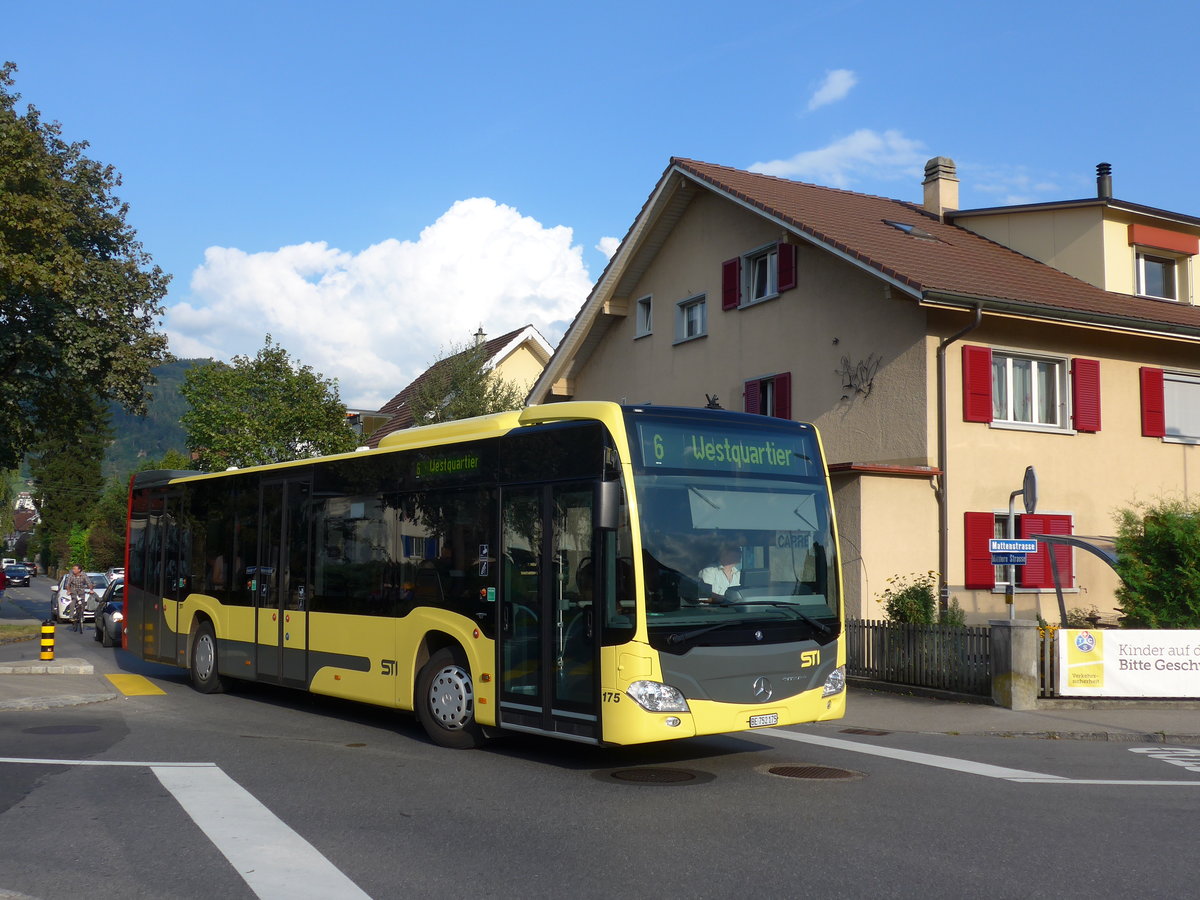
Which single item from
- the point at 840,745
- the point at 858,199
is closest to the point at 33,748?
the point at 840,745

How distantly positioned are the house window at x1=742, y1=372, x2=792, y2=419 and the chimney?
6897mm

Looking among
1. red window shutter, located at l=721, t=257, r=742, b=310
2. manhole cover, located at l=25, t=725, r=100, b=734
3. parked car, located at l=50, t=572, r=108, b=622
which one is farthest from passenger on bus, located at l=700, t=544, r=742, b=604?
parked car, located at l=50, t=572, r=108, b=622

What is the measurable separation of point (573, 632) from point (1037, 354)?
14453 mm

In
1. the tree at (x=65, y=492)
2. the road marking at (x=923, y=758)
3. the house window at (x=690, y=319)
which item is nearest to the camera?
the road marking at (x=923, y=758)

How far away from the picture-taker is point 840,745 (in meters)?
11.0

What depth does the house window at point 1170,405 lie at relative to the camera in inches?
864

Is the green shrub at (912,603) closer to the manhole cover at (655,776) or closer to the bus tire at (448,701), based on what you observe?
the manhole cover at (655,776)

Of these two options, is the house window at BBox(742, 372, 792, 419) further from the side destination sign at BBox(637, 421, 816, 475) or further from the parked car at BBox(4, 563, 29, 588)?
the parked car at BBox(4, 563, 29, 588)

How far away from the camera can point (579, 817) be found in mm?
7477

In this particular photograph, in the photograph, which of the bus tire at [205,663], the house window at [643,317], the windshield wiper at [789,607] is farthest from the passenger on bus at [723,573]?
the house window at [643,317]

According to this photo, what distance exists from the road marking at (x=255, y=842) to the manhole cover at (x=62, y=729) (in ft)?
9.94

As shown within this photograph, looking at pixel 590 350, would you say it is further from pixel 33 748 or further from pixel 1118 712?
pixel 33 748

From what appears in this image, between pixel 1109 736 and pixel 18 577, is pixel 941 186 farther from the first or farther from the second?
pixel 18 577

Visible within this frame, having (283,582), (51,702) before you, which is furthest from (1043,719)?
(51,702)
